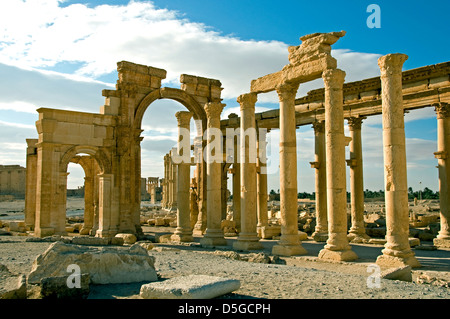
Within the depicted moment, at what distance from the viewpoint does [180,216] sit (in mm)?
19766

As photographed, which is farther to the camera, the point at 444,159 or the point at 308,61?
the point at 444,159

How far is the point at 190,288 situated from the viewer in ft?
22.8

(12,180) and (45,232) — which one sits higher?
(12,180)

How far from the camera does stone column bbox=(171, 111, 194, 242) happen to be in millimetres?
19594

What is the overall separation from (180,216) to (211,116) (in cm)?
484

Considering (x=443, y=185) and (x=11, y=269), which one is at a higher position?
(x=443, y=185)

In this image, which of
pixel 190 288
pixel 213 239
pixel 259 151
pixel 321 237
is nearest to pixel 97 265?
pixel 190 288

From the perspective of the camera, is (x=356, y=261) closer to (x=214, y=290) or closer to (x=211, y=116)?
(x=214, y=290)

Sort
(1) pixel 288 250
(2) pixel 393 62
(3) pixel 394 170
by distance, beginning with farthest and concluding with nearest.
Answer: (1) pixel 288 250, (2) pixel 393 62, (3) pixel 394 170

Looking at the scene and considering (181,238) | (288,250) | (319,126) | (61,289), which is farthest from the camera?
(319,126)

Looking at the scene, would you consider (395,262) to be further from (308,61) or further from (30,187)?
(30,187)

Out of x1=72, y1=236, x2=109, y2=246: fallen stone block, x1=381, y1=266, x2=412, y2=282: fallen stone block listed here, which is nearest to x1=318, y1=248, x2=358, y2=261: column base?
x1=381, y1=266, x2=412, y2=282: fallen stone block

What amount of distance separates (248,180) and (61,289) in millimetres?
10500
